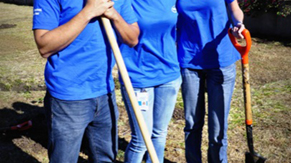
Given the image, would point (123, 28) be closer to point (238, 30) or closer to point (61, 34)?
point (61, 34)

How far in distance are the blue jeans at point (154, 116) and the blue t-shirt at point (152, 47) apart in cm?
7

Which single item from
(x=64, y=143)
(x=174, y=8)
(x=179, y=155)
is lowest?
(x=179, y=155)

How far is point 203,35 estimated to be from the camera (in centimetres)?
278

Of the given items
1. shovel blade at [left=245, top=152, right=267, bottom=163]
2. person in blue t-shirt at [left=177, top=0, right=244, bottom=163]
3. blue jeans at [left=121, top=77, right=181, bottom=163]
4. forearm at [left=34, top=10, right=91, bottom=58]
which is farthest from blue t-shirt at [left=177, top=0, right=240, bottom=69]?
forearm at [left=34, top=10, right=91, bottom=58]

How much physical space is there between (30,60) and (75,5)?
5.50 meters

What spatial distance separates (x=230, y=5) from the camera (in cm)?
285

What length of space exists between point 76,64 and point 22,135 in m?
2.39

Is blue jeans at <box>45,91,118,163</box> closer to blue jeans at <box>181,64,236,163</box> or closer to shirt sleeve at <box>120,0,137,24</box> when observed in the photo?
shirt sleeve at <box>120,0,137,24</box>

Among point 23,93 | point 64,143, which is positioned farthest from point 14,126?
point 64,143

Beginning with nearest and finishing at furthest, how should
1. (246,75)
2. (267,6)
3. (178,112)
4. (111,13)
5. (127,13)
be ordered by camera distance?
(111,13)
(127,13)
(246,75)
(178,112)
(267,6)

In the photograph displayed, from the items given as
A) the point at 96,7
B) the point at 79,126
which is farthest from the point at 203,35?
the point at 79,126

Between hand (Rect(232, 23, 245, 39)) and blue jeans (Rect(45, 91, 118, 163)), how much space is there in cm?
102

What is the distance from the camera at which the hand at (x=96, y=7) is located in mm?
1990

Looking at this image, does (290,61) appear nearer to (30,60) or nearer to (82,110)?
(30,60)
